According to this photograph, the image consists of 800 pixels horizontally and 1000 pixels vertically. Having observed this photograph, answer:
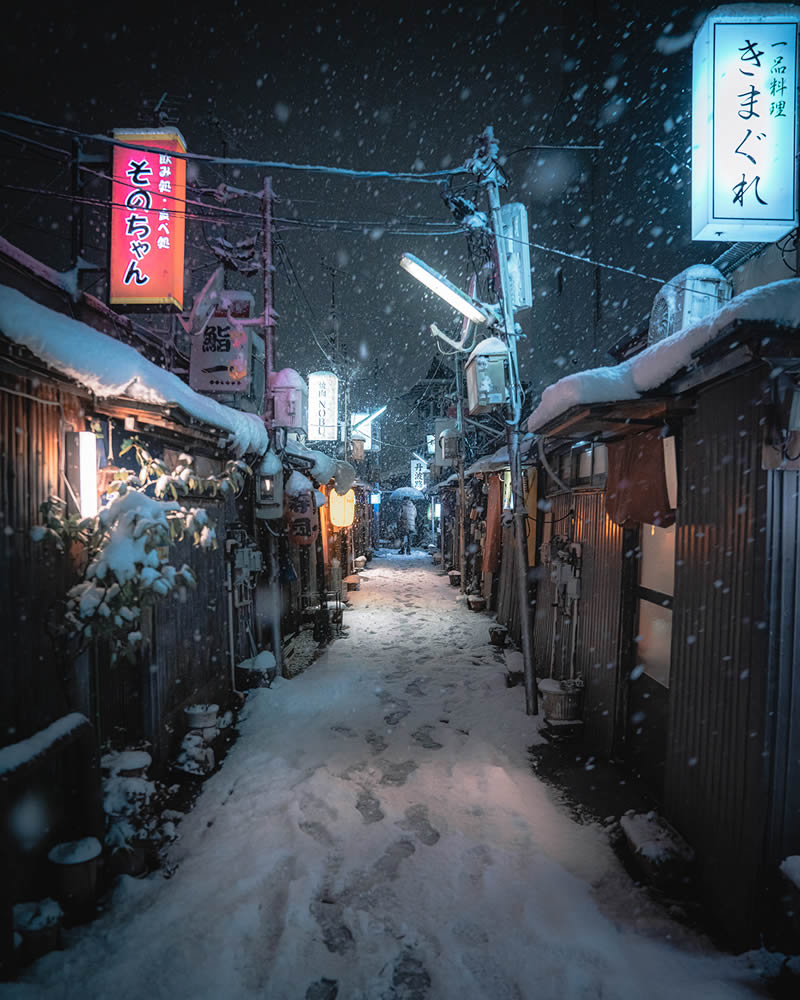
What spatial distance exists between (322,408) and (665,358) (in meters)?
18.8

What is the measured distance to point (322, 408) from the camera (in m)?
22.5

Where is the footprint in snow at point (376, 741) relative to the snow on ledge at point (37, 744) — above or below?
below

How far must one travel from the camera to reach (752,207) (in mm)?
6090

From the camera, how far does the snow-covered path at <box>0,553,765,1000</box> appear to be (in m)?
4.11

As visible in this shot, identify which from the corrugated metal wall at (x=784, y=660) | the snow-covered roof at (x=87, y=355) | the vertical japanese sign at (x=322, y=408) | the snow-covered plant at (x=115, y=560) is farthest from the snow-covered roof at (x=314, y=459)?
the corrugated metal wall at (x=784, y=660)

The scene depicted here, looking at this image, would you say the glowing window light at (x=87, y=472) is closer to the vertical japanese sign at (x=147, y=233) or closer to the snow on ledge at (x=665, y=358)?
the vertical japanese sign at (x=147, y=233)

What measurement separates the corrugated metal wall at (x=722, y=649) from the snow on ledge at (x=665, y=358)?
0.62 metres

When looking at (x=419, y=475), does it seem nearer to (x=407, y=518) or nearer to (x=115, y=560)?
(x=407, y=518)

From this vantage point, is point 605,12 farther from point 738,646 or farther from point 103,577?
point 103,577

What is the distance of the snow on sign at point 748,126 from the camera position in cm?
607

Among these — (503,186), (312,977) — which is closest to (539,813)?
(312,977)

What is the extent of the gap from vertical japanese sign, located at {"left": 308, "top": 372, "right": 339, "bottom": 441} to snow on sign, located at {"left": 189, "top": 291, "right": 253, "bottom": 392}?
10922 millimetres

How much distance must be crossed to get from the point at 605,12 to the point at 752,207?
12830 mm

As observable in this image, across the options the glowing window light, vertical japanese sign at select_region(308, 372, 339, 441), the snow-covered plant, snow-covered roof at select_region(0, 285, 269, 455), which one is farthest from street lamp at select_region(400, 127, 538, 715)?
vertical japanese sign at select_region(308, 372, 339, 441)
